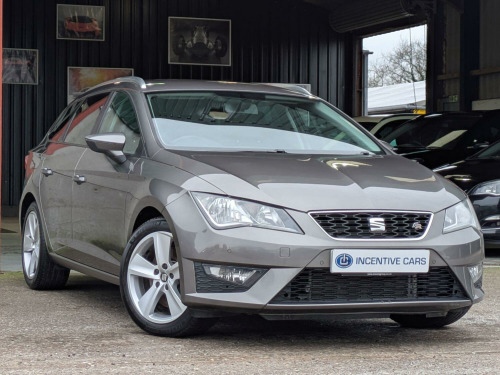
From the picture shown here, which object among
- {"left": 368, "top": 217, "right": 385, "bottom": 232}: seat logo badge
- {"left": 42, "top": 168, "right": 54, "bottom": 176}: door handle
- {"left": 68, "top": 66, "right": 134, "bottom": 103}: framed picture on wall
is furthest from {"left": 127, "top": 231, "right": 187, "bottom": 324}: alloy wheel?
{"left": 68, "top": 66, "right": 134, "bottom": 103}: framed picture on wall

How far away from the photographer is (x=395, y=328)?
6.03 metres

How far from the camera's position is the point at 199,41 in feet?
66.4

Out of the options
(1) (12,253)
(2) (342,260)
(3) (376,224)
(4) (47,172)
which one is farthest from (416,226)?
(1) (12,253)

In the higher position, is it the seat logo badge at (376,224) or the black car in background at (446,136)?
the black car in background at (446,136)

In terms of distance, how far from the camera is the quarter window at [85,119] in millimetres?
6953

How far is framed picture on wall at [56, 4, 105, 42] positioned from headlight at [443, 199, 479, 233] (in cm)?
1483

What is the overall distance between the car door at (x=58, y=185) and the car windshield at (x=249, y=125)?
0.94m

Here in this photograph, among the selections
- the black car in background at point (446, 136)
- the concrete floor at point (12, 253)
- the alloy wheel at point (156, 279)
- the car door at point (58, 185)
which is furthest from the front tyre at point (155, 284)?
the black car in background at point (446, 136)

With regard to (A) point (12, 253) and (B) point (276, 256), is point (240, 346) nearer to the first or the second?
(B) point (276, 256)

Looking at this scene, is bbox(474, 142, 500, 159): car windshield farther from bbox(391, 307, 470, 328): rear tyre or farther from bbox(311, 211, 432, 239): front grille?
bbox(311, 211, 432, 239): front grille

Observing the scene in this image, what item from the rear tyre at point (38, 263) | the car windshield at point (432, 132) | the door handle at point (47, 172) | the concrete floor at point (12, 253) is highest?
the car windshield at point (432, 132)

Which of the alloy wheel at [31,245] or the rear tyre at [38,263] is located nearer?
the rear tyre at [38,263]

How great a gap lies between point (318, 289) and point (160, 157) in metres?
1.26

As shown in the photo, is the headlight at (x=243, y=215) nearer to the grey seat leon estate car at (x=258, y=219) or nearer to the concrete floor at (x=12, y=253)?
the grey seat leon estate car at (x=258, y=219)
